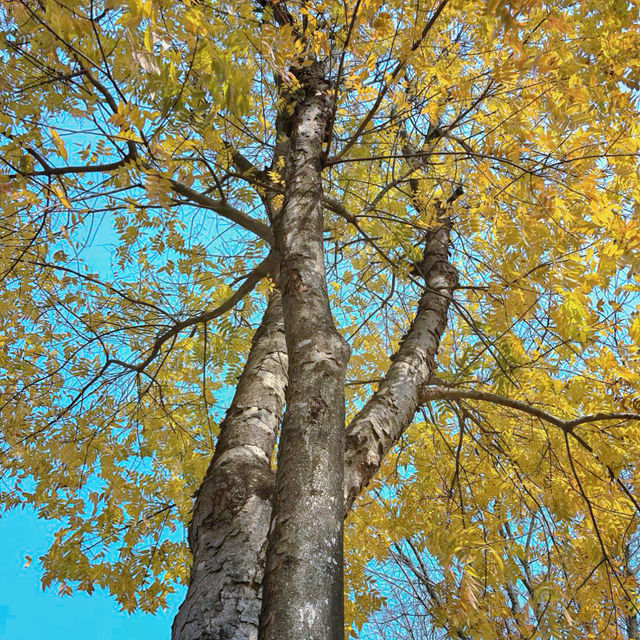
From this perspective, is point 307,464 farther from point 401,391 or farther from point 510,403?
point 510,403

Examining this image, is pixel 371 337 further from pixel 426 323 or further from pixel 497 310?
pixel 497 310

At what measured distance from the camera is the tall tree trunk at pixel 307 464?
3.43 feet

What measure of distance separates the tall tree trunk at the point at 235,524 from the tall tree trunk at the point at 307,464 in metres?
0.36

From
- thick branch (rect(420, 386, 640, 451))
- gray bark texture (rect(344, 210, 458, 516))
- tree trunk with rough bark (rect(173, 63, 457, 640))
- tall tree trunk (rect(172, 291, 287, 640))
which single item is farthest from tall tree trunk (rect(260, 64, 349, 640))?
thick branch (rect(420, 386, 640, 451))

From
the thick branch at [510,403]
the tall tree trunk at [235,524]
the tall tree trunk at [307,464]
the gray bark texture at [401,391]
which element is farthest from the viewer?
the thick branch at [510,403]

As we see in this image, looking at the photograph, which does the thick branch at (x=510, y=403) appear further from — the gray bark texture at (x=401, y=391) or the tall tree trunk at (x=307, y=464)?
the tall tree trunk at (x=307, y=464)

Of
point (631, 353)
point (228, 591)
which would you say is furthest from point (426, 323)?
point (228, 591)

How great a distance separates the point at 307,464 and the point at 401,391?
118 centimetres

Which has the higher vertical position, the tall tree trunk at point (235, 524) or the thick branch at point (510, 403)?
A: the thick branch at point (510, 403)

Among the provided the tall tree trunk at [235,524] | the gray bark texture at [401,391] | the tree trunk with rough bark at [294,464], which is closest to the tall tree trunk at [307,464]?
the tree trunk with rough bark at [294,464]

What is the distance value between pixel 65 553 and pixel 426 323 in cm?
292

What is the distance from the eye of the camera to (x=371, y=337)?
479 cm

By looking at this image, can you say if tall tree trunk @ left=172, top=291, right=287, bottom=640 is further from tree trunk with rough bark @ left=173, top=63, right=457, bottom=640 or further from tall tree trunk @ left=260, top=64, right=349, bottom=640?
tall tree trunk @ left=260, top=64, right=349, bottom=640

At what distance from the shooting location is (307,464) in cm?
126
